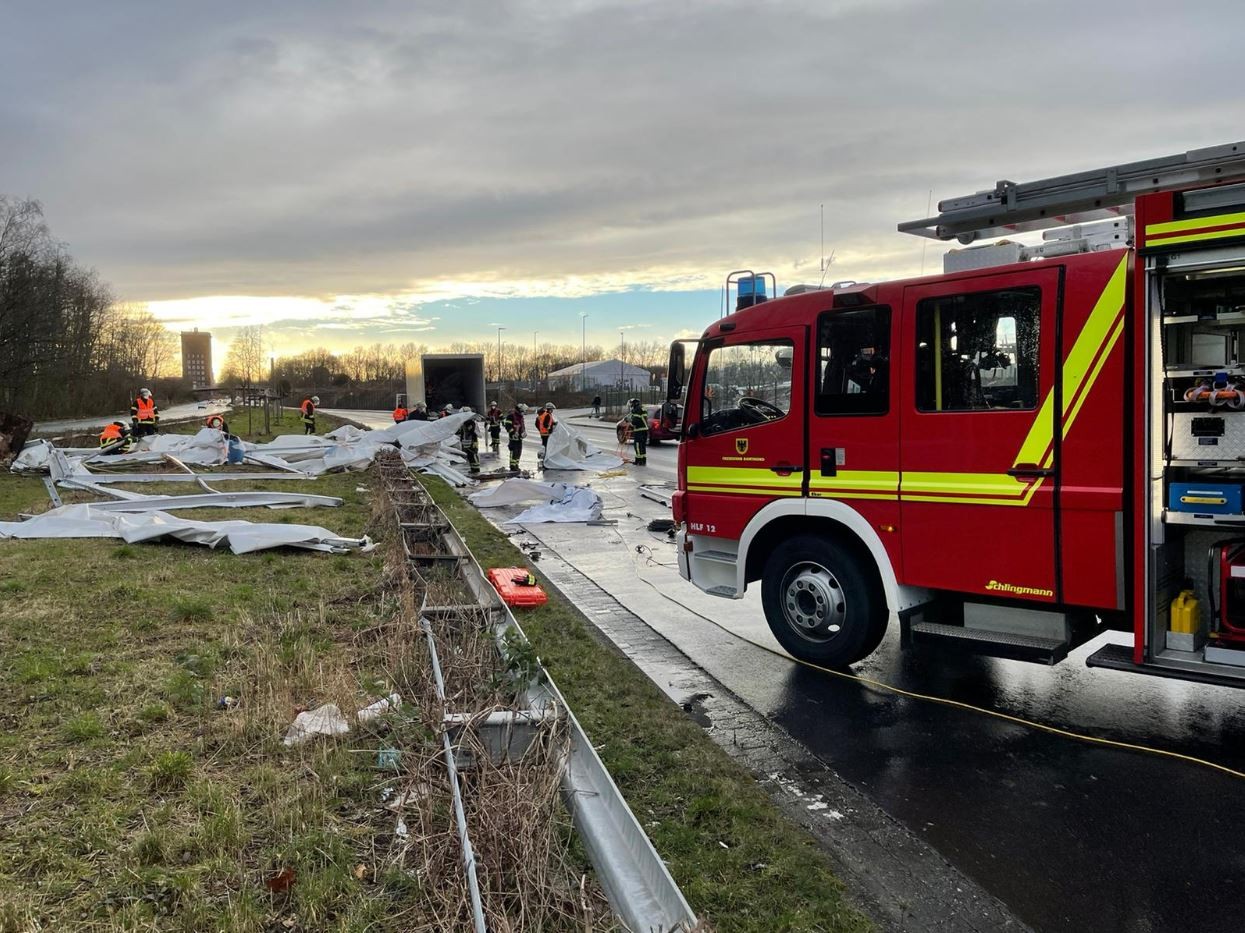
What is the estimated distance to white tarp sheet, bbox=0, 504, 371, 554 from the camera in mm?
9875

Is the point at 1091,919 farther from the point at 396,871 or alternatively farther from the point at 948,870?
the point at 396,871

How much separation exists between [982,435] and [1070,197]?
54.9 inches

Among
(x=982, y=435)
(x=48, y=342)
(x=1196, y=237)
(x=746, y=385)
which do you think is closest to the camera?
(x=1196, y=237)

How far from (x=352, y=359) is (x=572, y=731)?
4277 inches

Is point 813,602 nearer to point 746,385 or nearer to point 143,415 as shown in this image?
point 746,385

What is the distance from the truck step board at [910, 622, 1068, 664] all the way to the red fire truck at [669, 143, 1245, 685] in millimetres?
16

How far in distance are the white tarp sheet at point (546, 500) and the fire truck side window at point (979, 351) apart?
8.76 metres

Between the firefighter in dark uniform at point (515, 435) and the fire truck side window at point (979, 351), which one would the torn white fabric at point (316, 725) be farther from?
the firefighter in dark uniform at point (515, 435)

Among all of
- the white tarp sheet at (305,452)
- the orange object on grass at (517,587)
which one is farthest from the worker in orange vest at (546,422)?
the orange object on grass at (517,587)

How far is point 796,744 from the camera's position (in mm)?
4754

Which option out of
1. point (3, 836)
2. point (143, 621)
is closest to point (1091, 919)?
point (3, 836)

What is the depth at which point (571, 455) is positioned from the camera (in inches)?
887

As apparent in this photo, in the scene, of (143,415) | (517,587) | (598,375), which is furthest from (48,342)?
(598,375)

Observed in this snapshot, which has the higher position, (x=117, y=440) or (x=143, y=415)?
(x=143, y=415)
